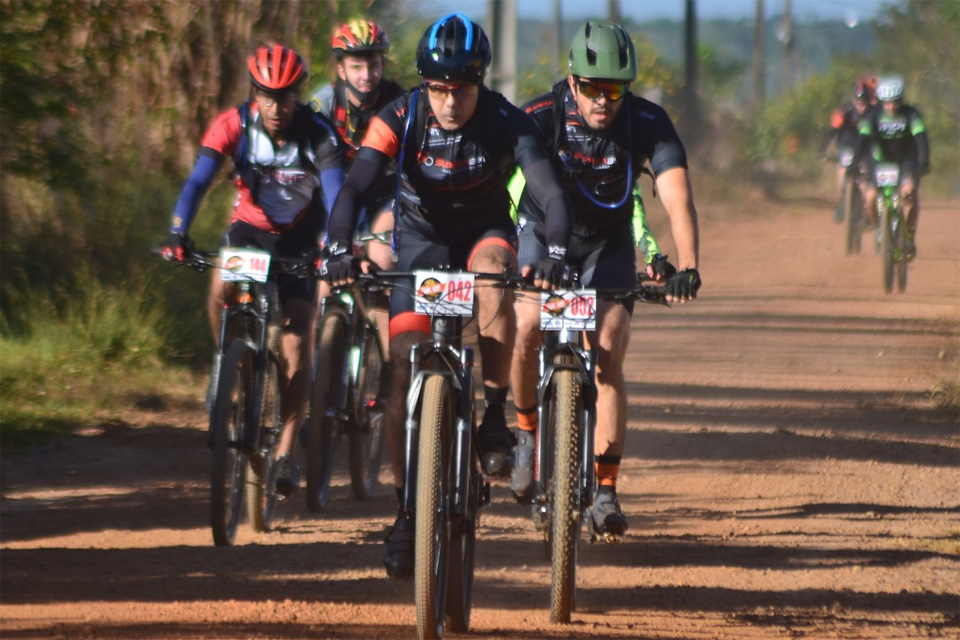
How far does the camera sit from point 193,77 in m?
13.5

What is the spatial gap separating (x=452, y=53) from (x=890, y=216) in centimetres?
1163

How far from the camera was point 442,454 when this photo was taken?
5297mm

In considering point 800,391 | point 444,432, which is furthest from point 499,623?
point 800,391

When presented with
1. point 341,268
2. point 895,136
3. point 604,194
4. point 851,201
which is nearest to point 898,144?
point 895,136

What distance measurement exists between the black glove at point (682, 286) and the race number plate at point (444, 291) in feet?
2.48

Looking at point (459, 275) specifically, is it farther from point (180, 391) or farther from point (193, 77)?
point (193, 77)

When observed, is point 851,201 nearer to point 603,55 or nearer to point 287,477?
point 287,477

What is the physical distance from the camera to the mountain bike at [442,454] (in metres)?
5.15

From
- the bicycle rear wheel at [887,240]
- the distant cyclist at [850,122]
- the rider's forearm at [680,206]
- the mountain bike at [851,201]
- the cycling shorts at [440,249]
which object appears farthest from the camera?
the distant cyclist at [850,122]

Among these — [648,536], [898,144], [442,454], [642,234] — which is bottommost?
[648,536]

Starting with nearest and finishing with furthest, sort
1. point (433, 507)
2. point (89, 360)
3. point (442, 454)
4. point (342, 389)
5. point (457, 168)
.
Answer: point (433, 507)
point (442, 454)
point (457, 168)
point (342, 389)
point (89, 360)

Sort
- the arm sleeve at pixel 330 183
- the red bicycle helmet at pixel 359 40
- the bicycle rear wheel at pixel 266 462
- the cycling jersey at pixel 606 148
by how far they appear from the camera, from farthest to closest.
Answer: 1. the red bicycle helmet at pixel 359 40
2. the bicycle rear wheel at pixel 266 462
3. the arm sleeve at pixel 330 183
4. the cycling jersey at pixel 606 148

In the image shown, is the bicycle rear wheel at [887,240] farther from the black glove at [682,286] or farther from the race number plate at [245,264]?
the black glove at [682,286]

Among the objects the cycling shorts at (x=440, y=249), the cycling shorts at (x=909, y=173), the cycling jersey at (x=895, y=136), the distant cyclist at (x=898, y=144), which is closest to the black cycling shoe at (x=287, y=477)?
the cycling shorts at (x=440, y=249)
